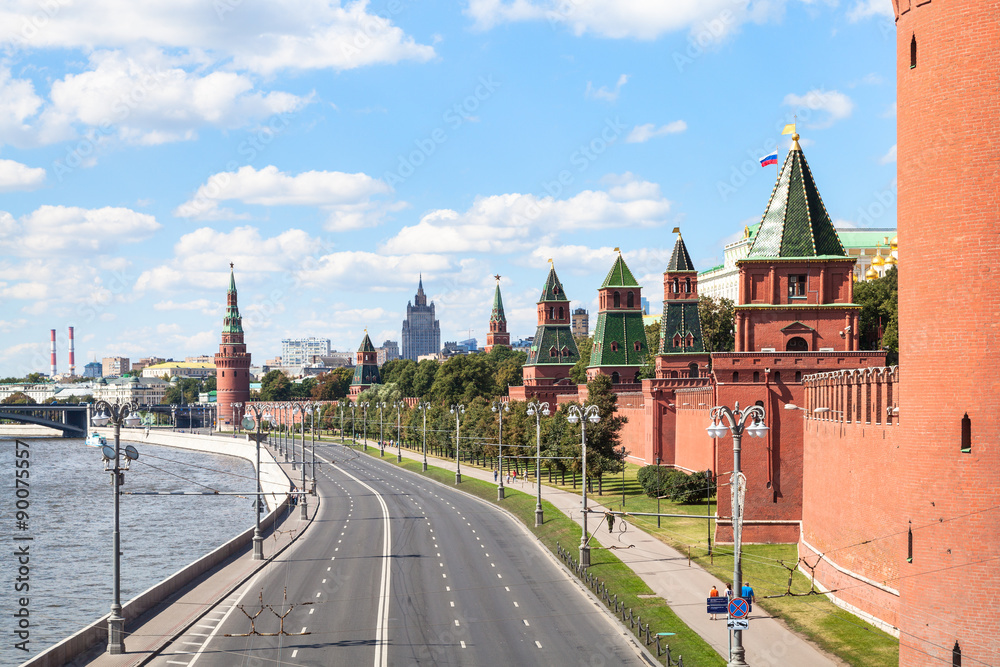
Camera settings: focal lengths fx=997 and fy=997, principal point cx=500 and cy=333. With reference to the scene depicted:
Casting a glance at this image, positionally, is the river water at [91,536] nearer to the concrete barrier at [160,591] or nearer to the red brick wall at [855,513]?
the concrete barrier at [160,591]

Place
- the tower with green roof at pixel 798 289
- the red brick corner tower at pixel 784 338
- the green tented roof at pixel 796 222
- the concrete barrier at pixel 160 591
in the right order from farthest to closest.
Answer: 1. the green tented roof at pixel 796 222
2. the tower with green roof at pixel 798 289
3. the red brick corner tower at pixel 784 338
4. the concrete barrier at pixel 160 591

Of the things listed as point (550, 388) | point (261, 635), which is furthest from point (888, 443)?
point (550, 388)

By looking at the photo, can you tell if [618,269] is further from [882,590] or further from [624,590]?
[882,590]

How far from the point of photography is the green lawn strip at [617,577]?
31000 mm

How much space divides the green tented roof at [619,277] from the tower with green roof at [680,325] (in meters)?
10.7

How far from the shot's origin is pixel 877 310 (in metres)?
87.1

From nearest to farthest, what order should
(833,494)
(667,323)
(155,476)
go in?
(833,494)
(667,323)
(155,476)

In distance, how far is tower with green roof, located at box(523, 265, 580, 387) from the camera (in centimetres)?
11319

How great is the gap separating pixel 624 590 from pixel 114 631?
1912 centimetres

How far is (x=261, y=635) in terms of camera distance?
33250mm

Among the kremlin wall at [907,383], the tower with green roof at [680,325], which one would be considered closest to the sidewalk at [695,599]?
the kremlin wall at [907,383]

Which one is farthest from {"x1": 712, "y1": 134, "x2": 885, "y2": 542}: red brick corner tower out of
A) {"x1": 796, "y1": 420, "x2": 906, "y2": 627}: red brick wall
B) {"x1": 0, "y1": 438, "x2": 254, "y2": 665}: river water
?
{"x1": 0, "y1": 438, "x2": 254, "y2": 665}: river water

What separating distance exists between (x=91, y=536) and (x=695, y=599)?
47642 mm

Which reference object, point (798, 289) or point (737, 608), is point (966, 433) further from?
point (798, 289)
